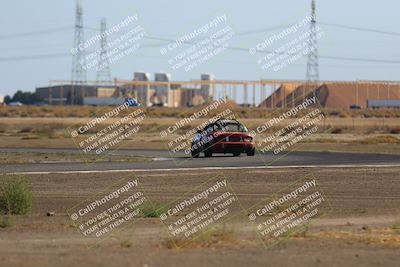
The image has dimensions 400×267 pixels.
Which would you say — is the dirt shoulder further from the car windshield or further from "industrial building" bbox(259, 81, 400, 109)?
"industrial building" bbox(259, 81, 400, 109)

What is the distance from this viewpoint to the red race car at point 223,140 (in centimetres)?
4044

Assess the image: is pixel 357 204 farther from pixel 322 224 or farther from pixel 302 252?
pixel 302 252

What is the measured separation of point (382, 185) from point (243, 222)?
31.8 feet

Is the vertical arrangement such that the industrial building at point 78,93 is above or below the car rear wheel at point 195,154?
below

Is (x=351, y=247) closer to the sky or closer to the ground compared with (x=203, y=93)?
closer to the sky

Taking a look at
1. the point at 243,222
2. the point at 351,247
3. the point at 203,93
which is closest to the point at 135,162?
the point at 243,222

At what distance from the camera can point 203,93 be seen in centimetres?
18425

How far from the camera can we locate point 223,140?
4050 centimetres

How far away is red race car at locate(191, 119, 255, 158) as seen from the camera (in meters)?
40.4

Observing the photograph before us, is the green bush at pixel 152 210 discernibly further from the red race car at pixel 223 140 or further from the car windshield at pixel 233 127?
the car windshield at pixel 233 127

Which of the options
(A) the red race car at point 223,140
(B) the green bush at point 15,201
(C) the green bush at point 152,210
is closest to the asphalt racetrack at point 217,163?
(A) the red race car at point 223,140

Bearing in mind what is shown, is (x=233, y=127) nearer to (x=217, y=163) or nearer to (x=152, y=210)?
(x=217, y=163)

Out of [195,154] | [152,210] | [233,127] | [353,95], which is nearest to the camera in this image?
[152,210]

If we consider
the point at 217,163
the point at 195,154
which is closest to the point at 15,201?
the point at 217,163
